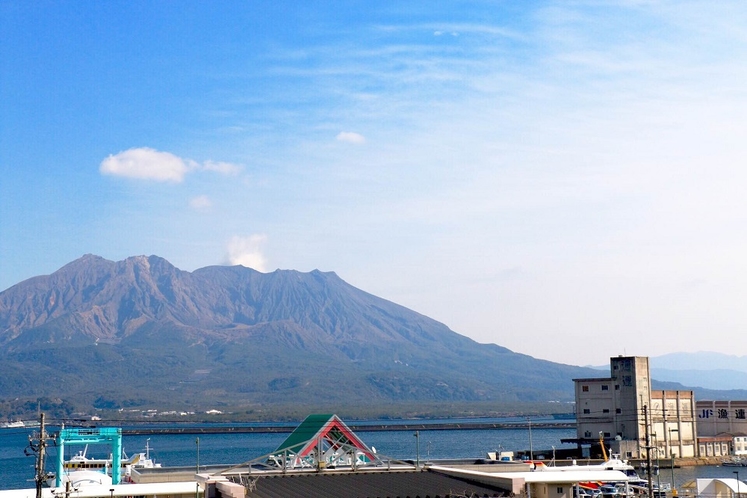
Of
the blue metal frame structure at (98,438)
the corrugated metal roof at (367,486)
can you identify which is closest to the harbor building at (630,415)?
the blue metal frame structure at (98,438)

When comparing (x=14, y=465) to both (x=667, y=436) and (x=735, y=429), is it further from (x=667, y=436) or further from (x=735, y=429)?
(x=735, y=429)

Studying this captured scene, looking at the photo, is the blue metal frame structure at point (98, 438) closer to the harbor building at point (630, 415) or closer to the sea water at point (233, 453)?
the sea water at point (233, 453)

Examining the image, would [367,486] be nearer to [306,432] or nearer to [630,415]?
[306,432]

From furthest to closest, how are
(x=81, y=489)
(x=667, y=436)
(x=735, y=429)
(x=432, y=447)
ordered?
1. (x=432, y=447)
2. (x=735, y=429)
3. (x=667, y=436)
4. (x=81, y=489)

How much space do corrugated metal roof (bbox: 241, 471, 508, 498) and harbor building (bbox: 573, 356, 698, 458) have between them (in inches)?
2679

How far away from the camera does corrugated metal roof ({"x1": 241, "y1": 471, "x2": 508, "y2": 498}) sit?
1353 inches

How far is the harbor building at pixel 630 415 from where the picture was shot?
336 feet

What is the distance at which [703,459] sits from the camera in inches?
4296

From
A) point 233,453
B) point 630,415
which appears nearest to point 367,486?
point 630,415

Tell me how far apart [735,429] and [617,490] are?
76.5m

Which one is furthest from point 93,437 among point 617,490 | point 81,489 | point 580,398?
point 580,398

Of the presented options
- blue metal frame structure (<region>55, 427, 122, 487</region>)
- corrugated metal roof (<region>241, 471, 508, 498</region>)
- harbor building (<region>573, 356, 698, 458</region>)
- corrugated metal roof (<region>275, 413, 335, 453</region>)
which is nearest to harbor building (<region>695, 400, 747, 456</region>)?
harbor building (<region>573, 356, 698, 458</region>)

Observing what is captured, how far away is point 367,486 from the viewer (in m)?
36.0

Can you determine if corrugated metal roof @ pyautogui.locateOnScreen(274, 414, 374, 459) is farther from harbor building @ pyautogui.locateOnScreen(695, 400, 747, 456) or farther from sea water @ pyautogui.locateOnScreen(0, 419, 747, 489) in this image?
harbor building @ pyautogui.locateOnScreen(695, 400, 747, 456)
